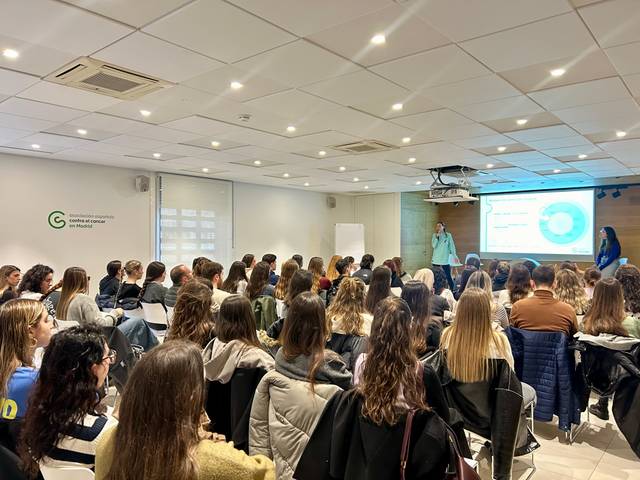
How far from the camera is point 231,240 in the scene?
998cm

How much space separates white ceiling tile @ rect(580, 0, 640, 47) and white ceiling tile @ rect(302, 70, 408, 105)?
1.49 metres

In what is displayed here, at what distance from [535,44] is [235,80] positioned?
89.9 inches

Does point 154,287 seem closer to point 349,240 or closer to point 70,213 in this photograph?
point 70,213

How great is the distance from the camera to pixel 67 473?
1.35 m

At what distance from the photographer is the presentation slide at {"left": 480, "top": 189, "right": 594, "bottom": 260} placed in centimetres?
1023

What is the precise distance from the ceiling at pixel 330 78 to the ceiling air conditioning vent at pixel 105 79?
4.6 inches

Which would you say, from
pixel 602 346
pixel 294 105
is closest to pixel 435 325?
pixel 602 346

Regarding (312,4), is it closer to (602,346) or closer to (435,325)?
(435,325)

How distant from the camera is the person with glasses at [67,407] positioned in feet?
4.41

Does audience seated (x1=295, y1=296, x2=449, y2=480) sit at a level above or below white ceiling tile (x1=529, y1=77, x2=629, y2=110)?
below

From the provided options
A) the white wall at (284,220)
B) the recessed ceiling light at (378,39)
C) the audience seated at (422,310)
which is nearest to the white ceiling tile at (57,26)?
the recessed ceiling light at (378,39)

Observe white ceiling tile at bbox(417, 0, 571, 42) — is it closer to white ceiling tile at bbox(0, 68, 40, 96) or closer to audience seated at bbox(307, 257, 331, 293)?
white ceiling tile at bbox(0, 68, 40, 96)

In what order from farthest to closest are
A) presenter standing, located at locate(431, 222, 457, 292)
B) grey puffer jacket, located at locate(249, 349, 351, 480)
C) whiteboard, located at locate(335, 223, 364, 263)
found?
whiteboard, located at locate(335, 223, 364, 263) → presenter standing, located at locate(431, 222, 457, 292) → grey puffer jacket, located at locate(249, 349, 351, 480)

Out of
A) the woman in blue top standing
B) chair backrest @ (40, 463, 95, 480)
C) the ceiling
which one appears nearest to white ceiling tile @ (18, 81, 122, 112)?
the ceiling
